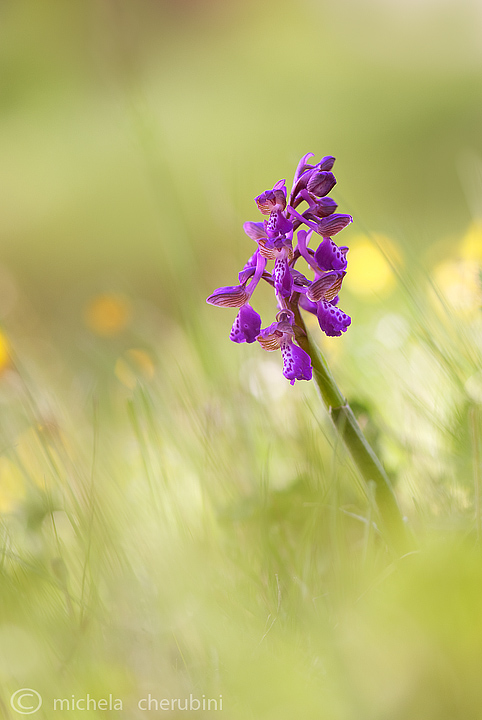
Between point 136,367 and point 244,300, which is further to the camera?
point 136,367

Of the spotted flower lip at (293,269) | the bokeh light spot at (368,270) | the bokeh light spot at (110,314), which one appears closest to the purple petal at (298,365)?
the spotted flower lip at (293,269)

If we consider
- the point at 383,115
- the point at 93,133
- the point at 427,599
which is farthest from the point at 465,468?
the point at 93,133

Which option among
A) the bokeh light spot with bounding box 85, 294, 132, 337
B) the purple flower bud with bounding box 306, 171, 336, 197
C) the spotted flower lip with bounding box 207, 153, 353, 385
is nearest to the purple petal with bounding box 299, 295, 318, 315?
the spotted flower lip with bounding box 207, 153, 353, 385

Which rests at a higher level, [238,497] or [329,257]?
[329,257]

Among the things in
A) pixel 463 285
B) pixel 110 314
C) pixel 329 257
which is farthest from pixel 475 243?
pixel 110 314

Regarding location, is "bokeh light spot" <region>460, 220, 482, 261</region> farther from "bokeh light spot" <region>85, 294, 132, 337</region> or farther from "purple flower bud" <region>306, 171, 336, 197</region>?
"bokeh light spot" <region>85, 294, 132, 337</region>

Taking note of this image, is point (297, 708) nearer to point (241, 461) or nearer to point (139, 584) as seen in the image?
point (139, 584)

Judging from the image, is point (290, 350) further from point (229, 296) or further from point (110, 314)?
point (110, 314)
